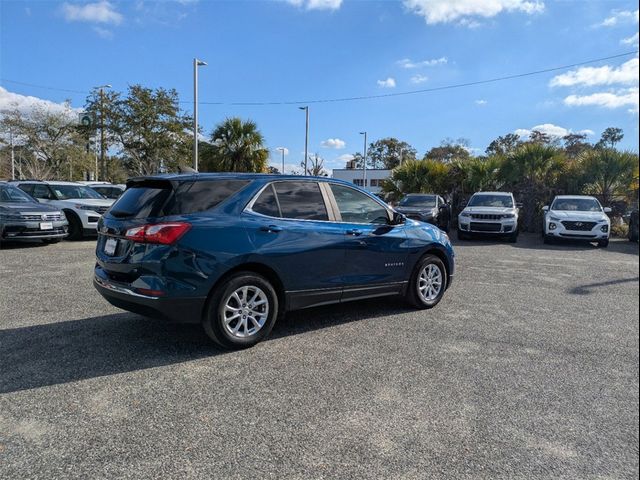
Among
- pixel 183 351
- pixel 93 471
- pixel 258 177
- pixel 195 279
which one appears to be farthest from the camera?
pixel 258 177

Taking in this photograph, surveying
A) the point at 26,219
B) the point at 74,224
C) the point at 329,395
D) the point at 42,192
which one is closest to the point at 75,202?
the point at 74,224

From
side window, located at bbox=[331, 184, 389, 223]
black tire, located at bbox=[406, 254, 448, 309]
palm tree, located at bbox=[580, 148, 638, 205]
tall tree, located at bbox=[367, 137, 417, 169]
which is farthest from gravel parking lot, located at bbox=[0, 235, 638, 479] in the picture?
tall tree, located at bbox=[367, 137, 417, 169]

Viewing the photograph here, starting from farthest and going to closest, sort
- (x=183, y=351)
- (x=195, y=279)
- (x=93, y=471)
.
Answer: (x=183, y=351)
(x=195, y=279)
(x=93, y=471)

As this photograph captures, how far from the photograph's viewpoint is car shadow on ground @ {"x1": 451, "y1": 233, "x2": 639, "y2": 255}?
13.4 m

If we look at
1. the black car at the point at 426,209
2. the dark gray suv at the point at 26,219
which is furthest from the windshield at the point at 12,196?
the black car at the point at 426,209

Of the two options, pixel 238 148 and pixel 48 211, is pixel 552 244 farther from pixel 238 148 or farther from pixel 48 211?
pixel 238 148

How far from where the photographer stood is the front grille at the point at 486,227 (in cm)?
1433

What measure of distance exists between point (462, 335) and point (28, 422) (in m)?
3.84

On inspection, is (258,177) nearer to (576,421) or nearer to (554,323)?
(576,421)

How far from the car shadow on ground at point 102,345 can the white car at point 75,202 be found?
27.0 feet

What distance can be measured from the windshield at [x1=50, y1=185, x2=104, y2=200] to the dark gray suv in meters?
1.87

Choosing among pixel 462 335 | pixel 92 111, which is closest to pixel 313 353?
pixel 462 335

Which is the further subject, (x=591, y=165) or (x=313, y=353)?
(x=591, y=165)

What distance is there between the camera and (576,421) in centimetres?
304
